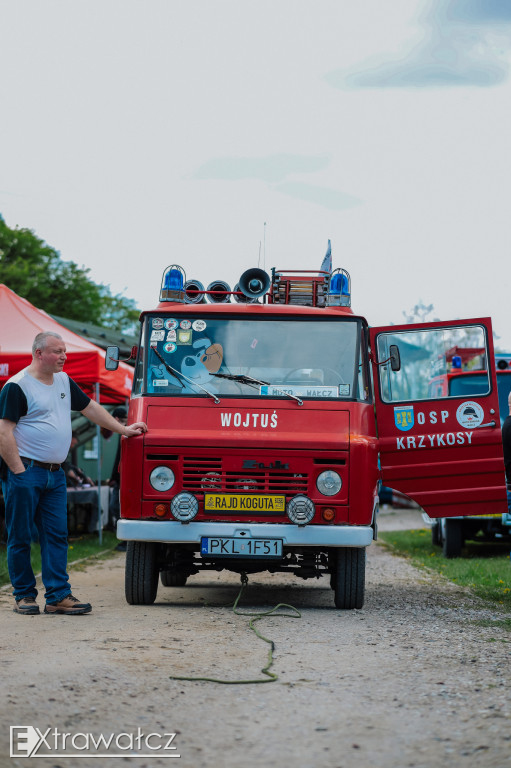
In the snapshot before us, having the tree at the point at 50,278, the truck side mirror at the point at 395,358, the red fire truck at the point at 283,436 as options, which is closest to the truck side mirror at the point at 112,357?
the red fire truck at the point at 283,436

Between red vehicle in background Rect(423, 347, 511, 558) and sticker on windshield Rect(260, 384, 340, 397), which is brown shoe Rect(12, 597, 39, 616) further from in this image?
red vehicle in background Rect(423, 347, 511, 558)

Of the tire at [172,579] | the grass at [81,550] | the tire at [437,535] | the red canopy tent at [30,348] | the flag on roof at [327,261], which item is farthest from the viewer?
the tire at [437,535]

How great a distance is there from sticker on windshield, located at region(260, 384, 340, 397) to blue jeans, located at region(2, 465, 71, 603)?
1799 millimetres

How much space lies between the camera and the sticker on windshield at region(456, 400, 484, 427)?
890cm

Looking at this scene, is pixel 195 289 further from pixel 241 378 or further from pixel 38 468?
pixel 38 468

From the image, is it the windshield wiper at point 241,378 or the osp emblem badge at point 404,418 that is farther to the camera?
the osp emblem badge at point 404,418

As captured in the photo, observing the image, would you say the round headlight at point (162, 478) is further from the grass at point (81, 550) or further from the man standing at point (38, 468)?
the grass at point (81, 550)

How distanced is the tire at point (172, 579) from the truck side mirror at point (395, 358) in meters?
3.14

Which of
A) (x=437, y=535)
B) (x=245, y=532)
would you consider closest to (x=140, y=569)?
(x=245, y=532)

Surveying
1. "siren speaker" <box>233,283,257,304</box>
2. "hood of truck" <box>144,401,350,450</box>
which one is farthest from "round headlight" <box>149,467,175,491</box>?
"siren speaker" <box>233,283,257,304</box>

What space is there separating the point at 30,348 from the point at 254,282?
5.38 m

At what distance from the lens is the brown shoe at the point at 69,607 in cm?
780

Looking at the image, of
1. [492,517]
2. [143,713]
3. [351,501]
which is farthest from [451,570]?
[143,713]

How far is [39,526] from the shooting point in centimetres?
807
